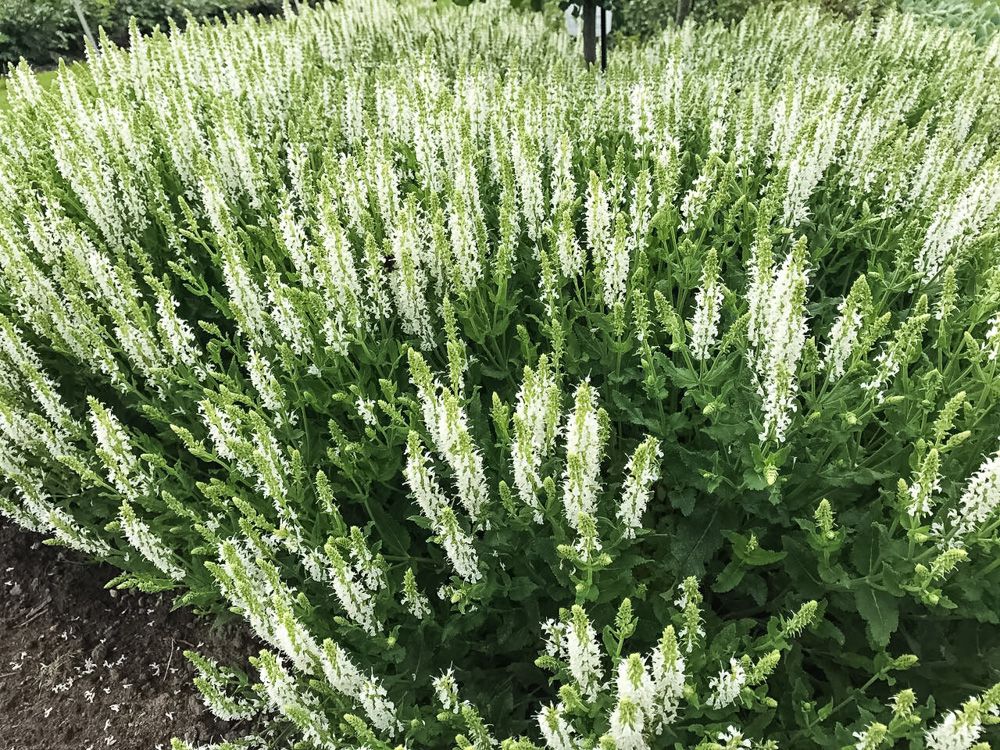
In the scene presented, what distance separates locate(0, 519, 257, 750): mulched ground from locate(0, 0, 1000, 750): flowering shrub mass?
43 cm

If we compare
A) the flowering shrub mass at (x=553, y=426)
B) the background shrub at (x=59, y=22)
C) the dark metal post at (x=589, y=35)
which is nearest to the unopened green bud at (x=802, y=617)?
the flowering shrub mass at (x=553, y=426)

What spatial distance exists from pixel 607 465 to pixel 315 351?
128cm

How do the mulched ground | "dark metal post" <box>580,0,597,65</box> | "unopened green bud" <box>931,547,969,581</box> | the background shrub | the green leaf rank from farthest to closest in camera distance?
the background shrub
"dark metal post" <box>580,0,597,65</box>
the mulched ground
the green leaf
"unopened green bud" <box>931,547,969,581</box>

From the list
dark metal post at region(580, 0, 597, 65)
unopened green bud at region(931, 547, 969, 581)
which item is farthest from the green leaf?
dark metal post at region(580, 0, 597, 65)

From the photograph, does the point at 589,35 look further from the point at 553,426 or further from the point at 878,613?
the point at 878,613

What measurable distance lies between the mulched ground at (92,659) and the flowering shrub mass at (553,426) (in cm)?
43

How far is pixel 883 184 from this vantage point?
315cm


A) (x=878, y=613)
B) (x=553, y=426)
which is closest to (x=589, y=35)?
(x=553, y=426)

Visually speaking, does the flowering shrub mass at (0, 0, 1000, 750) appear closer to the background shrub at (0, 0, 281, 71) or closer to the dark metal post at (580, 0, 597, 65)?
the dark metal post at (580, 0, 597, 65)

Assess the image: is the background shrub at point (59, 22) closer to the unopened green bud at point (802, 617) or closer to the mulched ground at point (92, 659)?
the mulched ground at point (92, 659)

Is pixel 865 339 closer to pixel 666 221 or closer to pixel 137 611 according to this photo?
pixel 666 221

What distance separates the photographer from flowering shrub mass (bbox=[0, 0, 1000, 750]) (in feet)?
6.51

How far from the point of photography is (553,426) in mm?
1992

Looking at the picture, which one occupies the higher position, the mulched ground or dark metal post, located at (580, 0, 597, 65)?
dark metal post, located at (580, 0, 597, 65)
